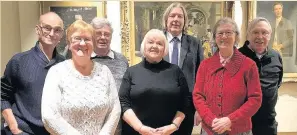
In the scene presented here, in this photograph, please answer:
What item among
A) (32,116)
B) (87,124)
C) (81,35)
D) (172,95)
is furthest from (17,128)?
(172,95)

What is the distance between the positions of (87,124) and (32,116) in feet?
1.16

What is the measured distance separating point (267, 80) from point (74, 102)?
1.28 meters

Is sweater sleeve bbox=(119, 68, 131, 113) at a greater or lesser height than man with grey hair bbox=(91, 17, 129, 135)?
lesser

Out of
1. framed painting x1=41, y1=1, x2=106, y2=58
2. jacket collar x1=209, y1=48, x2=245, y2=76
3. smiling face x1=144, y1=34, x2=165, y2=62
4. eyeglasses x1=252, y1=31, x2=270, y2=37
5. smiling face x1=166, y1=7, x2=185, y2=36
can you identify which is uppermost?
framed painting x1=41, y1=1, x2=106, y2=58

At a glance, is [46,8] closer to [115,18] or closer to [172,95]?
[115,18]

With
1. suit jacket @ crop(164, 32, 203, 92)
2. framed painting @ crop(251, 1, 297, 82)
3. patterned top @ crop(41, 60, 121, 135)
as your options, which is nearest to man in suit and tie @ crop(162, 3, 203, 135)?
suit jacket @ crop(164, 32, 203, 92)

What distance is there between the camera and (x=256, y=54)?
7.14ft

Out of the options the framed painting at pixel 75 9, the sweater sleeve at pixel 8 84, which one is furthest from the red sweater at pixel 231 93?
the framed painting at pixel 75 9

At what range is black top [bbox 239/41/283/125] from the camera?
2.15 m

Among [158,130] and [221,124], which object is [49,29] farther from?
[221,124]

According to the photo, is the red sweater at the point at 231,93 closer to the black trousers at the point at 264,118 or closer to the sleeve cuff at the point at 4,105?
the black trousers at the point at 264,118

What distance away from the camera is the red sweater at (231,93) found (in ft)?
6.07

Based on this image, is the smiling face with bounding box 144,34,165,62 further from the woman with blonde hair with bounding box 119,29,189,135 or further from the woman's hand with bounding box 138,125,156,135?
the woman's hand with bounding box 138,125,156,135

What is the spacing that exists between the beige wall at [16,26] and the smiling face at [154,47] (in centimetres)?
102
